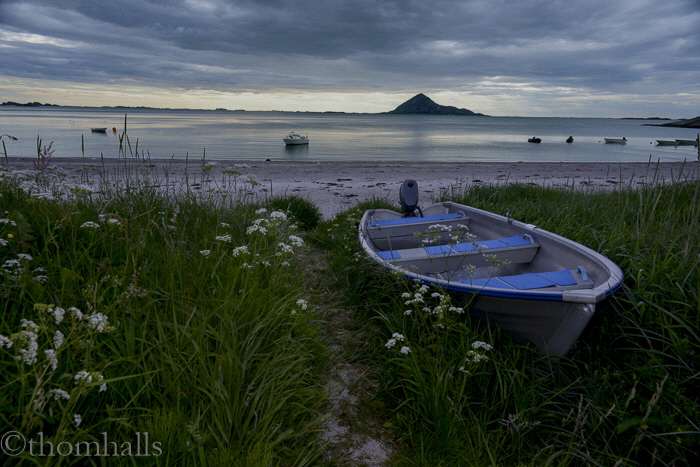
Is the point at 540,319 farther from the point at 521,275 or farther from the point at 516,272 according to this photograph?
the point at 516,272

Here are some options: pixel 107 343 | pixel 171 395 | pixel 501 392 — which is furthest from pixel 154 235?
pixel 501 392

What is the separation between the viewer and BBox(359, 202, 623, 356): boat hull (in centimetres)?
263

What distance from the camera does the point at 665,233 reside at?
352cm

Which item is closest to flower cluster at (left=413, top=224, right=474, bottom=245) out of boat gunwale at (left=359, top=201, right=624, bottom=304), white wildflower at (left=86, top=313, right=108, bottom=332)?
boat gunwale at (left=359, top=201, right=624, bottom=304)

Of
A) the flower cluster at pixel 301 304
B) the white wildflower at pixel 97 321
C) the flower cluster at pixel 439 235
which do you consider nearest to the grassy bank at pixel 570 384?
the flower cluster at pixel 439 235

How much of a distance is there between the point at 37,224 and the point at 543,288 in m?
4.03

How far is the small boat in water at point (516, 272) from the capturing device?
2.64 metres

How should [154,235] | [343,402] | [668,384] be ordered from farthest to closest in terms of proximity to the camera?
[154,235]
[343,402]
[668,384]

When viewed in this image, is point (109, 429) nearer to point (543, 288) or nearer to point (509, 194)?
point (543, 288)

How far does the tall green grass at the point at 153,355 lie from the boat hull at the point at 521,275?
4.23 ft

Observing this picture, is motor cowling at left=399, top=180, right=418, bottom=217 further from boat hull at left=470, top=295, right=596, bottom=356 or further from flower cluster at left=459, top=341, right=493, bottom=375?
flower cluster at left=459, top=341, right=493, bottom=375

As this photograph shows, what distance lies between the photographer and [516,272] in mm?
4434

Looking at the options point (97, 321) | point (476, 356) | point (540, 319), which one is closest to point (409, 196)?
point (540, 319)

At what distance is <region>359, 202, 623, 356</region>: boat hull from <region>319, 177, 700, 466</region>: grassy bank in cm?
17
